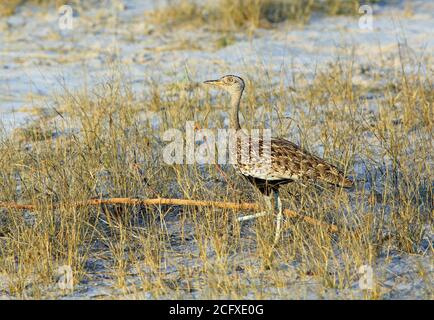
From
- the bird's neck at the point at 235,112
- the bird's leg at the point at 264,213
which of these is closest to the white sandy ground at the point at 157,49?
the bird's neck at the point at 235,112

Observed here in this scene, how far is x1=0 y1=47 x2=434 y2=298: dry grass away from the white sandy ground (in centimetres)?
75

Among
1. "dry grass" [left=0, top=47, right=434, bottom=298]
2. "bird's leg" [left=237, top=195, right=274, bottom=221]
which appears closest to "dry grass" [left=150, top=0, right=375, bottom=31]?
"dry grass" [left=0, top=47, right=434, bottom=298]

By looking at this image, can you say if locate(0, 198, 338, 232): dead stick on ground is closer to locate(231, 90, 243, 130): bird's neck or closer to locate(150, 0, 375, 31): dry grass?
locate(231, 90, 243, 130): bird's neck

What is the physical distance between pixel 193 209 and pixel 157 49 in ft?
14.3

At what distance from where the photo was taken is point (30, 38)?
10.1 m

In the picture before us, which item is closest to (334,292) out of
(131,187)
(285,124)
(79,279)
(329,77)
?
(79,279)

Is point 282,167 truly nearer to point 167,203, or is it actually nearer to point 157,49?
point 167,203

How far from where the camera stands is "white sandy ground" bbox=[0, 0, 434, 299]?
28.2ft

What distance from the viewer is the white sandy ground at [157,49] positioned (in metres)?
8.59

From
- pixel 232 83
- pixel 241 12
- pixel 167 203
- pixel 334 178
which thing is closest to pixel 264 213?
pixel 334 178

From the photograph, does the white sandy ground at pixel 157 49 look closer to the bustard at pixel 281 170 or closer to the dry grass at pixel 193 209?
the dry grass at pixel 193 209

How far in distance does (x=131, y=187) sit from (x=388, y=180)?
5.80ft

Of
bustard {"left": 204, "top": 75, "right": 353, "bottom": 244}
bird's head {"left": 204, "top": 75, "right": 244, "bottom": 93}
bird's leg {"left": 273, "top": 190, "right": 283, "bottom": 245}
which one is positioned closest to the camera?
bird's leg {"left": 273, "top": 190, "right": 283, "bottom": 245}

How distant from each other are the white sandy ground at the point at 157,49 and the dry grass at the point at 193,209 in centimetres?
75
